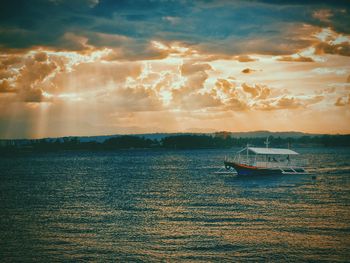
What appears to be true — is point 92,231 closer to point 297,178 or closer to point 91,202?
point 91,202

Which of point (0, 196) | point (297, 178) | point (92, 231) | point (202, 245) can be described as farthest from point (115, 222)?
point (297, 178)

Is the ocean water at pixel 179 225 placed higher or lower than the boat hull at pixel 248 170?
lower

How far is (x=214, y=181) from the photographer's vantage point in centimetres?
9812

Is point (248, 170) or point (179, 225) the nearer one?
point (179, 225)

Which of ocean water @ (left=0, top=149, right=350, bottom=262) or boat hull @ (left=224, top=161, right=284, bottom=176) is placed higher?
boat hull @ (left=224, top=161, right=284, bottom=176)

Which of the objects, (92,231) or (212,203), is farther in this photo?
(212,203)

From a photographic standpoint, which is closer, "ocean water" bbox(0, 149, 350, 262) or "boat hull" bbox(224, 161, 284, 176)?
"ocean water" bbox(0, 149, 350, 262)

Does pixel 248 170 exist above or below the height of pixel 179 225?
above

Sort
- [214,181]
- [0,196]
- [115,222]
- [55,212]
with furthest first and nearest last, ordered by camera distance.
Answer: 1. [214,181]
2. [0,196]
3. [55,212]
4. [115,222]

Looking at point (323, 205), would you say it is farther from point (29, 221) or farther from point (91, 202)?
point (29, 221)

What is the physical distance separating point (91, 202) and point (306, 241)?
3665 centimetres

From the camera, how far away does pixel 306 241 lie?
41.6 meters

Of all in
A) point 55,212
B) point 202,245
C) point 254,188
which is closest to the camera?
point 202,245

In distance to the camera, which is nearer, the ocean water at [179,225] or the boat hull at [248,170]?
the ocean water at [179,225]
